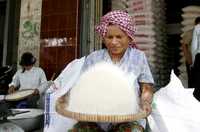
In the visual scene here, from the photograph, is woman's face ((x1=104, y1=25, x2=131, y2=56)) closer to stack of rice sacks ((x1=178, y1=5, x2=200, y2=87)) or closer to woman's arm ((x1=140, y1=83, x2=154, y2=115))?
woman's arm ((x1=140, y1=83, x2=154, y2=115))

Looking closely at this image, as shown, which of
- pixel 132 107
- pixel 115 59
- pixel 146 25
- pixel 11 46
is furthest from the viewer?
pixel 11 46

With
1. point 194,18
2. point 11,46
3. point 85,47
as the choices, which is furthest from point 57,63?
point 194,18

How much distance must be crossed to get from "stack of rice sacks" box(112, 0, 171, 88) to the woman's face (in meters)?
2.84

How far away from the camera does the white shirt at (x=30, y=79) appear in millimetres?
5379

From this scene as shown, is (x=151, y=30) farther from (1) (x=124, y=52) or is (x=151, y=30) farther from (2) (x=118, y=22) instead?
(2) (x=118, y=22)

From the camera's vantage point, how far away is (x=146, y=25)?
5398mm

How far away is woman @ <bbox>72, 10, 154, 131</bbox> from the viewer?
7.77 ft

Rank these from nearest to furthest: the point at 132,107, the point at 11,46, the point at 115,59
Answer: the point at 132,107 < the point at 115,59 < the point at 11,46

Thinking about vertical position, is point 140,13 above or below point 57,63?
above

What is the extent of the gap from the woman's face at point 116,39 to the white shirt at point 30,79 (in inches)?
119

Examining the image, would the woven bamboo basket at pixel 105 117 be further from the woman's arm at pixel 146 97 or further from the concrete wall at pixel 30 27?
the concrete wall at pixel 30 27

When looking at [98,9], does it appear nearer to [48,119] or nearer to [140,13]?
[140,13]

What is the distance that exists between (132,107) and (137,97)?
0.50ft

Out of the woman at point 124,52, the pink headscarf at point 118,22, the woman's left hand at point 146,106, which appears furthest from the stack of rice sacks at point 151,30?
the woman's left hand at point 146,106
